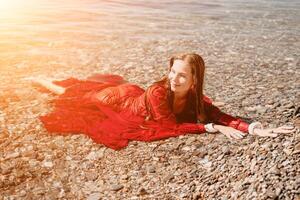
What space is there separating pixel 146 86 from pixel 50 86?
3.14 m

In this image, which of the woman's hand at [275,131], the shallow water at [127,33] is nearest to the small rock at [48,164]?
the woman's hand at [275,131]

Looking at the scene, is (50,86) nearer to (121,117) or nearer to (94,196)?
(121,117)

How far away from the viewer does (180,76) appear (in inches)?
385

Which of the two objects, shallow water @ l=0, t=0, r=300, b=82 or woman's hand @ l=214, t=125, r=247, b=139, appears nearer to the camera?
woman's hand @ l=214, t=125, r=247, b=139

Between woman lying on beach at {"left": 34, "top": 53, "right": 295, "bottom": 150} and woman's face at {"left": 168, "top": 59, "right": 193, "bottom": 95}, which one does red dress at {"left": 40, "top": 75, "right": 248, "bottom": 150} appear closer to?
woman lying on beach at {"left": 34, "top": 53, "right": 295, "bottom": 150}

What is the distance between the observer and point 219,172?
27.6 ft

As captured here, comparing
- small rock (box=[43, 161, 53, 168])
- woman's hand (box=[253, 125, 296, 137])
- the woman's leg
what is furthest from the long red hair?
the woman's leg

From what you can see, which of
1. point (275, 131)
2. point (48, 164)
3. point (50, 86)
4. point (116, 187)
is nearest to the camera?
point (116, 187)

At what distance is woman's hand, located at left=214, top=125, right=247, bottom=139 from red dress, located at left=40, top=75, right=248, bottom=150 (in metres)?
0.21

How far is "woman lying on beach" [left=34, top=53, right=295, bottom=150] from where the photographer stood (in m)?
9.74

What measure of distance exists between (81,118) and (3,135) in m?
1.89

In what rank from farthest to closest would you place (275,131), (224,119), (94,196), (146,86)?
(146,86)
(224,119)
(275,131)
(94,196)

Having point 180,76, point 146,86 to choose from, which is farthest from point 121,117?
point 146,86

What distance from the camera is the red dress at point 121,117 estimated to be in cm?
988
